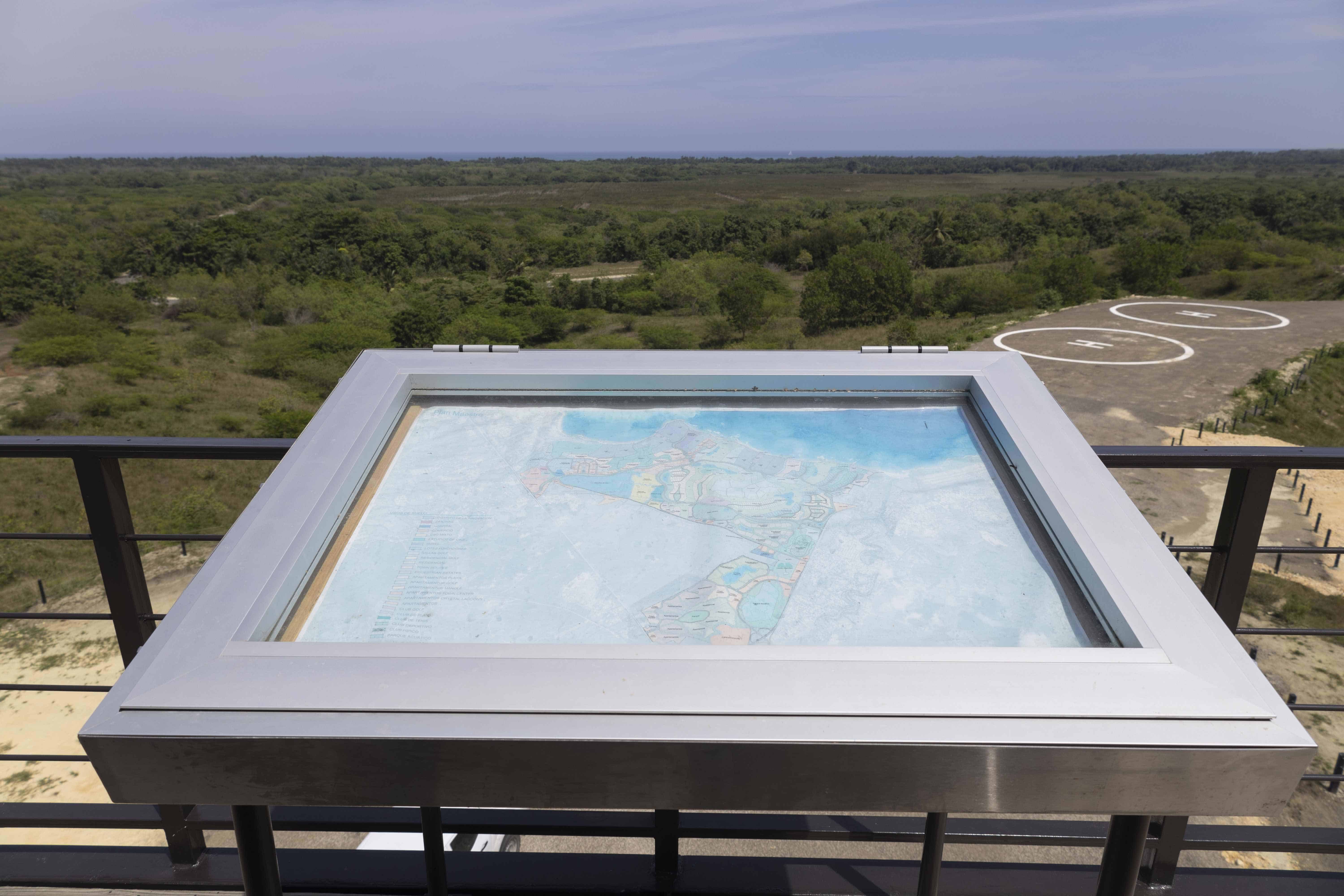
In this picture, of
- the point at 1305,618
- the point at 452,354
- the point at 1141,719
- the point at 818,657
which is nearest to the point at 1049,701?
the point at 1141,719

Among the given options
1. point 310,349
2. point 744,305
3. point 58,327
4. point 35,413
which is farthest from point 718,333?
point 58,327

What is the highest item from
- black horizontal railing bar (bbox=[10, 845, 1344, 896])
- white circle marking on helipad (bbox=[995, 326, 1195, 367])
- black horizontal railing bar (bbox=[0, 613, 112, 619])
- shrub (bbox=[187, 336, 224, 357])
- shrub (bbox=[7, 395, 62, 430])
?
black horizontal railing bar (bbox=[0, 613, 112, 619])

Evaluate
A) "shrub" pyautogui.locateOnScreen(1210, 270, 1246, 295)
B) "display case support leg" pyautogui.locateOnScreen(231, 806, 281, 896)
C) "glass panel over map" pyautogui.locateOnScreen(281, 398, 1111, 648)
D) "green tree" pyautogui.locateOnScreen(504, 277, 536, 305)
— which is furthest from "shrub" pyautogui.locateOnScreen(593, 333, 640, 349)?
"display case support leg" pyautogui.locateOnScreen(231, 806, 281, 896)

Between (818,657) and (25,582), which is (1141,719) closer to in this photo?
(818,657)

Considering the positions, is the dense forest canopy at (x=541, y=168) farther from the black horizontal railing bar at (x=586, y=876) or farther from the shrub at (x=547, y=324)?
the black horizontal railing bar at (x=586, y=876)

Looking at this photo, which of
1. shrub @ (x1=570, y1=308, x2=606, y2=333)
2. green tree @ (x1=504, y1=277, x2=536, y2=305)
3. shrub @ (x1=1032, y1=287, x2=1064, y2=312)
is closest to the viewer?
shrub @ (x1=1032, y1=287, x2=1064, y2=312)

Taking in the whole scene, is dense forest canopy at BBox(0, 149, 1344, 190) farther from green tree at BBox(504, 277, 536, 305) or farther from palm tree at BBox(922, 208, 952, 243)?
palm tree at BBox(922, 208, 952, 243)

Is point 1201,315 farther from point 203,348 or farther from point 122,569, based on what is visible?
point 203,348
